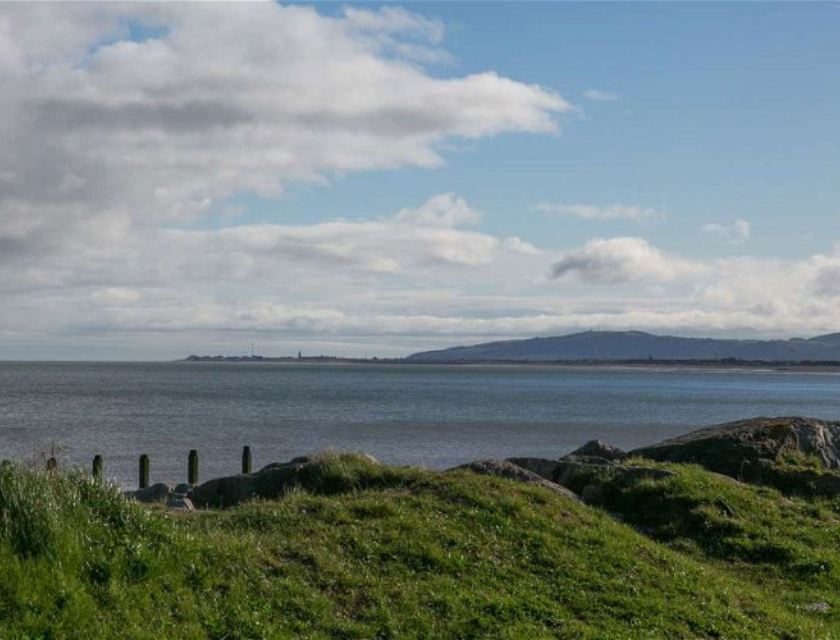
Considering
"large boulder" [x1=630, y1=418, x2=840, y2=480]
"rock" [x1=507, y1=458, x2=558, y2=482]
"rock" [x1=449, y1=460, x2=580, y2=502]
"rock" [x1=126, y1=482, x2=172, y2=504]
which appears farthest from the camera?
"large boulder" [x1=630, y1=418, x2=840, y2=480]

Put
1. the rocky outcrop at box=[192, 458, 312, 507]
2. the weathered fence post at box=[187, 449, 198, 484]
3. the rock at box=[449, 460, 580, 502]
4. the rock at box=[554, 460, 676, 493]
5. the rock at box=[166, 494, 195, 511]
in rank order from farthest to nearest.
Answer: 1. the weathered fence post at box=[187, 449, 198, 484]
2. the rock at box=[554, 460, 676, 493]
3. the rock at box=[166, 494, 195, 511]
4. the rock at box=[449, 460, 580, 502]
5. the rocky outcrop at box=[192, 458, 312, 507]

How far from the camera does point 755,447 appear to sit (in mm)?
24969

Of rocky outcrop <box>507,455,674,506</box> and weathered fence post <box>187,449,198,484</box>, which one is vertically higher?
rocky outcrop <box>507,455,674,506</box>

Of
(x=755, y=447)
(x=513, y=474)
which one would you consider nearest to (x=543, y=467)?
(x=513, y=474)

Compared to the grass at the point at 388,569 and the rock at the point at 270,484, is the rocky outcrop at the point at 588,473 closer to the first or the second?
Result: the grass at the point at 388,569

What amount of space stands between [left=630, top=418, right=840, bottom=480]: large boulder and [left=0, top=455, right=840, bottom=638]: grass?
6.44m

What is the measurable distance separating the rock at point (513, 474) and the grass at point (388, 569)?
153 centimetres

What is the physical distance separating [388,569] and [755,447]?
14.8 m

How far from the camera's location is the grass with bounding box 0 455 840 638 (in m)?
11.1

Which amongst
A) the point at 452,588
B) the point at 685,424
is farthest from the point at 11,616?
the point at 685,424

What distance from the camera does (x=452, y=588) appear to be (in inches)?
503

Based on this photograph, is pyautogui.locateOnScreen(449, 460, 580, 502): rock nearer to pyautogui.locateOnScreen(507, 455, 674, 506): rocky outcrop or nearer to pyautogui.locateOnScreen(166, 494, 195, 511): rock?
pyautogui.locateOnScreen(507, 455, 674, 506): rocky outcrop

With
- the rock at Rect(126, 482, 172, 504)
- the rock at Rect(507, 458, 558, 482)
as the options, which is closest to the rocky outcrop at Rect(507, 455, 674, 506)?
the rock at Rect(507, 458, 558, 482)

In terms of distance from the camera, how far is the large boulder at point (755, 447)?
972 inches
